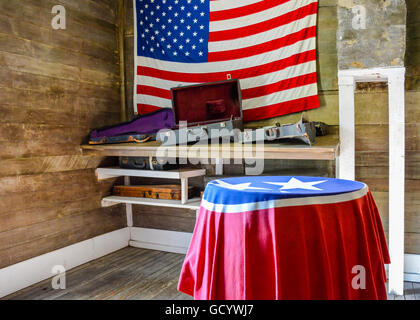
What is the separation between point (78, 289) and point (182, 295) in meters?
0.69

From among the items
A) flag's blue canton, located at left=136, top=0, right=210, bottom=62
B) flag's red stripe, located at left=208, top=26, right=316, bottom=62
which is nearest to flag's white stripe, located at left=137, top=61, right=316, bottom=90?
flag's red stripe, located at left=208, top=26, right=316, bottom=62

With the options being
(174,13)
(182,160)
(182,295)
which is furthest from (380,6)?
(182,295)

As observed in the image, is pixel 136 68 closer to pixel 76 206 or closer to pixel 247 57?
pixel 247 57

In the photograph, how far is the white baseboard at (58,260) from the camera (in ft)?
7.48

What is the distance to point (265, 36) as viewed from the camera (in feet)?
8.53

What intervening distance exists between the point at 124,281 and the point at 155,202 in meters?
0.59

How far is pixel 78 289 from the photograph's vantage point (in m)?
2.32

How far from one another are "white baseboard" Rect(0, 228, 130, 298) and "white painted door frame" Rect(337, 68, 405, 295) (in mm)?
1979

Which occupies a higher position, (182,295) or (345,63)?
(345,63)

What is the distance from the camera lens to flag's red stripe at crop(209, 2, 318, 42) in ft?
8.13

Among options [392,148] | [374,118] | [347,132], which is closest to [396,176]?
[392,148]

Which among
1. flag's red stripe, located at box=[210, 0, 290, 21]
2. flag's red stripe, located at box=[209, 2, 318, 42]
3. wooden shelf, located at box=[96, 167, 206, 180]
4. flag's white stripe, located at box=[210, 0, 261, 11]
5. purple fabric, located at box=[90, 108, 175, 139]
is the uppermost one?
flag's white stripe, located at box=[210, 0, 261, 11]

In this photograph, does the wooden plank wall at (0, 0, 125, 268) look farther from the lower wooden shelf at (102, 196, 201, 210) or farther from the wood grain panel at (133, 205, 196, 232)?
the wood grain panel at (133, 205, 196, 232)

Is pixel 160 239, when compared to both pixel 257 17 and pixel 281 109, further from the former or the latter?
pixel 257 17
